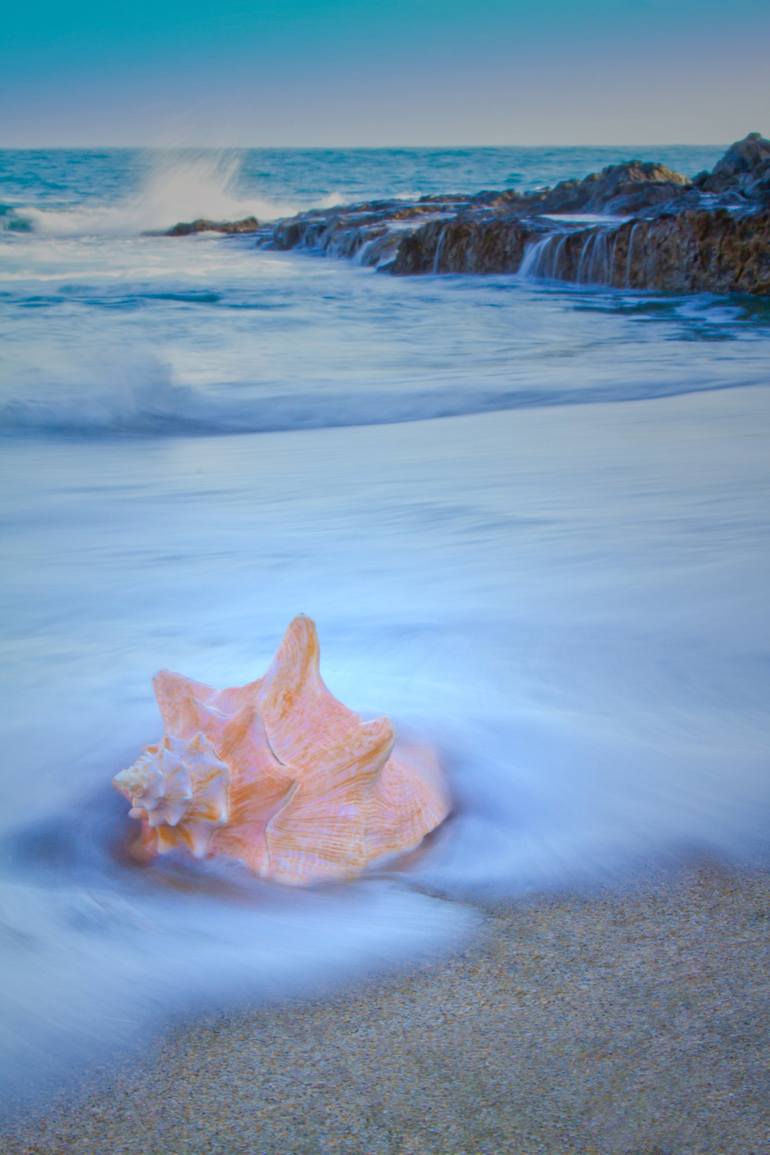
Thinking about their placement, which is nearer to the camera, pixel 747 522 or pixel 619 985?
pixel 619 985

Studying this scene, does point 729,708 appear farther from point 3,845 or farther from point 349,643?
point 3,845

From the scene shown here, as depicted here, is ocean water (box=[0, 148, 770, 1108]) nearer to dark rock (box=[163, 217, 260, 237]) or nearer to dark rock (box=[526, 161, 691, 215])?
dark rock (box=[526, 161, 691, 215])

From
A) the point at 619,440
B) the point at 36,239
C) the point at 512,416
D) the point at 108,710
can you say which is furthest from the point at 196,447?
the point at 36,239

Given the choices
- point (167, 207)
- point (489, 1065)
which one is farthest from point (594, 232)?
point (167, 207)

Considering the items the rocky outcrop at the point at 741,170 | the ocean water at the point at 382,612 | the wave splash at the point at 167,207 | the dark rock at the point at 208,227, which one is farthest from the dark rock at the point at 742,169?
the wave splash at the point at 167,207

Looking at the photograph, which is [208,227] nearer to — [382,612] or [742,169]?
[742,169]

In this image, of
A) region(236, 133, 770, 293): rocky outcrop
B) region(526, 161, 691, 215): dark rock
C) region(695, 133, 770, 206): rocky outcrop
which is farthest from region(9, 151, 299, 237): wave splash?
region(695, 133, 770, 206): rocky outcrop

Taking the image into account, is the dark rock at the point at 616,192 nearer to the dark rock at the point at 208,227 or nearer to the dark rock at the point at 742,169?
the dark rock at the point at 742,169
